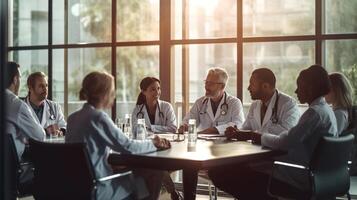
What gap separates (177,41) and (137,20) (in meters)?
0.64

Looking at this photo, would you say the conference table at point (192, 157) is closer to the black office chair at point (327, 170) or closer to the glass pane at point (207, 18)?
the black office chair at point (327, 170)

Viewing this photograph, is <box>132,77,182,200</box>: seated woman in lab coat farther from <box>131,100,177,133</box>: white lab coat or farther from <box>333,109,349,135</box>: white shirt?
<box>333,109,349,135</box>: white shirt

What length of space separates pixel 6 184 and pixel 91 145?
74.3 inches

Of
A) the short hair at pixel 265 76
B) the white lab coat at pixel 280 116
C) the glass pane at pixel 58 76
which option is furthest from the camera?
the glass pane at pixel 58 76

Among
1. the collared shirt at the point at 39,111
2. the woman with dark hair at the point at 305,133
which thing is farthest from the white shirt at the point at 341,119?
the collared shirt at the point at 39,111

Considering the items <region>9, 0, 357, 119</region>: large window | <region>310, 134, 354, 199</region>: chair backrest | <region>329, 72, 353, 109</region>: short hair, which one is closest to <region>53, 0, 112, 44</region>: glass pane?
<region>9, 0, 357, 119</region>: large window

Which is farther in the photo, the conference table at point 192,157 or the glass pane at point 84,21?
the glass pane at point 84,21

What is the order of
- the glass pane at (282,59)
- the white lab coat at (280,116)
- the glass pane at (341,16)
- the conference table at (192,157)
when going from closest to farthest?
the conference table at (192,157) < the white lab coat at (280,116) < the glass pane at (341,16) < the glass pane at (282,59)

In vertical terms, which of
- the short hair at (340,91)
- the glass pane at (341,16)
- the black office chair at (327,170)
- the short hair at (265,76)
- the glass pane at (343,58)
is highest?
the glass pane at (341,16)

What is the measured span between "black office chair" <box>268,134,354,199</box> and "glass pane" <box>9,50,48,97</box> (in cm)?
433

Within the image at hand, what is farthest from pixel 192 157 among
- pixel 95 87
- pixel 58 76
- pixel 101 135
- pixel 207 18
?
pixel 58 76

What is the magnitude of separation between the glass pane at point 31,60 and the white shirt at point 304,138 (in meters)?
4.24

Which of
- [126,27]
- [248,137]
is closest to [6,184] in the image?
[248,137]

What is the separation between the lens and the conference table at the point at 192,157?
3.07 metres
